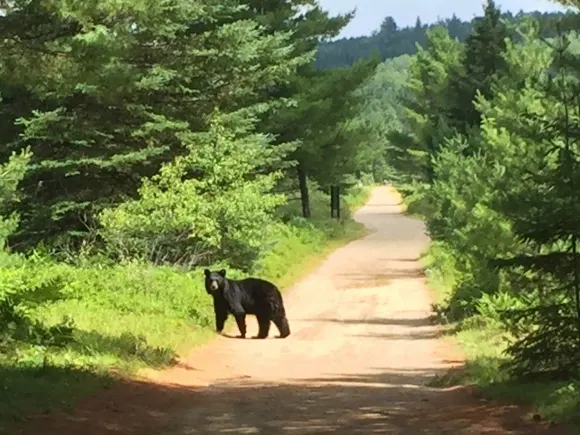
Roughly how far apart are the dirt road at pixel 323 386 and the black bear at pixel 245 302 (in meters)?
0.45

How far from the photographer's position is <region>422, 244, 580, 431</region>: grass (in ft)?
31.9

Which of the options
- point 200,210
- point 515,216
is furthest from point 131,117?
point 515,216

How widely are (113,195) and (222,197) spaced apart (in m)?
4.14

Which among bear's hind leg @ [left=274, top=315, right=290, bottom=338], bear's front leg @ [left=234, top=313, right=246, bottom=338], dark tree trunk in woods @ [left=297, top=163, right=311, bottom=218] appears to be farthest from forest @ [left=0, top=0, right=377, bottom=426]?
dark tree trunk in woods @ [left=297, top=163, right=311, bottom=218]

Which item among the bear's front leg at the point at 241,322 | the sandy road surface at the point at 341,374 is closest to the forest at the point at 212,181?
the sandy road surface at the point at 341,374

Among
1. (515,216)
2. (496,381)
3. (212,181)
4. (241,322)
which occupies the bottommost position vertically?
(241,322)

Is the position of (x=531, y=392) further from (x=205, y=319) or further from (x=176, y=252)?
(x=176, y=252)

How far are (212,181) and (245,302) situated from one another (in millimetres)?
6726

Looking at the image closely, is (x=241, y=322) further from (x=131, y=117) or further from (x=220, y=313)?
(x=131, y=117)

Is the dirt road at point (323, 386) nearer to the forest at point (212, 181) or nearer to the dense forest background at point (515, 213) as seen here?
the forest at point (212, 181)

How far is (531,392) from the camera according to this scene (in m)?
11.1

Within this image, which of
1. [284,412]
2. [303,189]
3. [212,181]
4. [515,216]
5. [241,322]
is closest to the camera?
[284,412]

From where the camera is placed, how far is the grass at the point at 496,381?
31.9ft

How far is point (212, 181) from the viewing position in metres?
25.7
